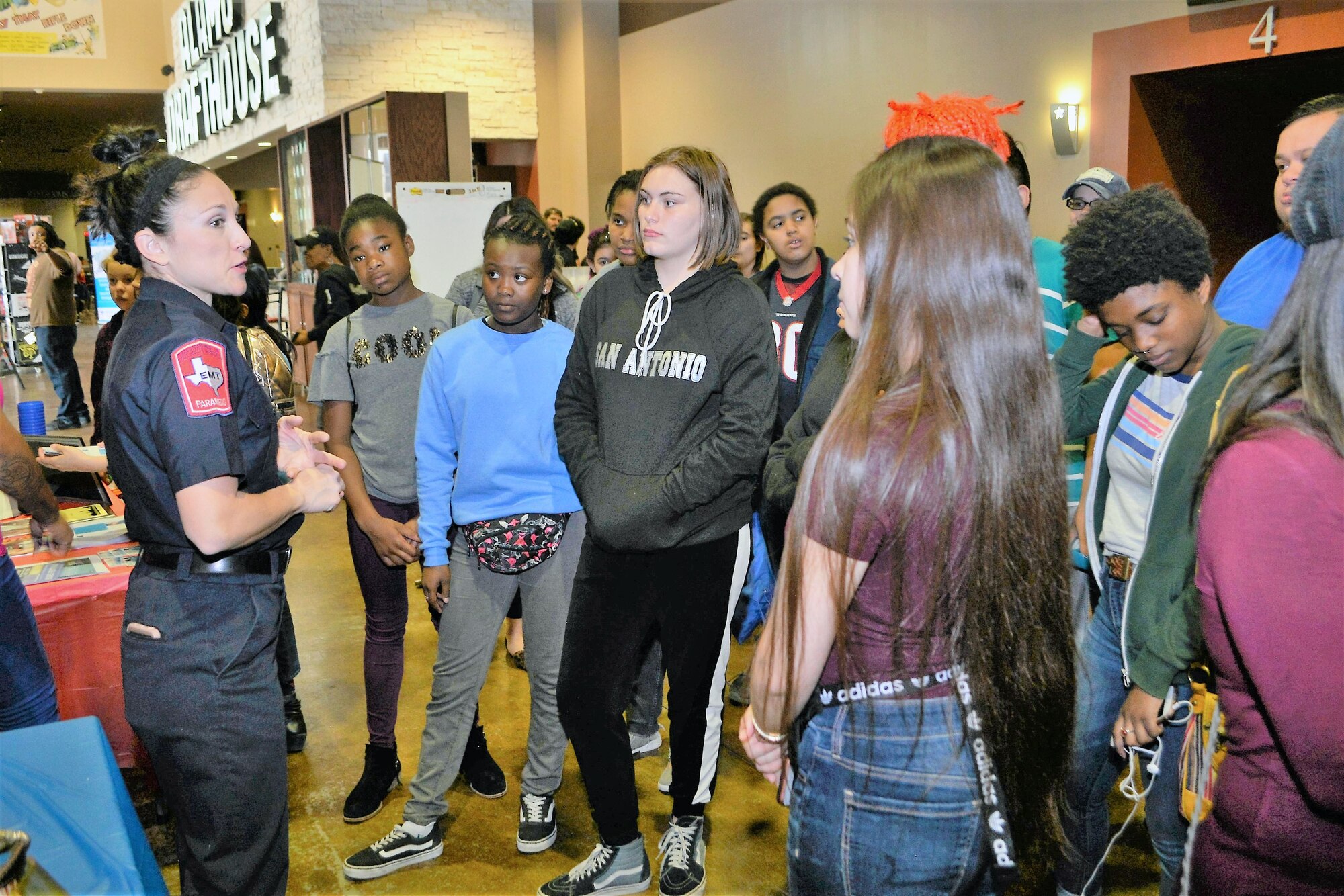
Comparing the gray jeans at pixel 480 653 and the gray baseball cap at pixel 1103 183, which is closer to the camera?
the gray jeans at pixel 480 653

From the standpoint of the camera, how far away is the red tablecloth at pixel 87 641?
2.62m

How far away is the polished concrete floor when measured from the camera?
2.48 meters

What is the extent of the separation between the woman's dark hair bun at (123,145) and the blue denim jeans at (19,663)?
38.3 inches

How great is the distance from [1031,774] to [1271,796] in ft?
0.92

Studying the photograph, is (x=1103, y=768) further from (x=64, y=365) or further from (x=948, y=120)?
(x=64, y=365)

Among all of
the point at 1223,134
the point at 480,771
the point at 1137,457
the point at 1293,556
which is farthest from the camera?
the point at 1223,134

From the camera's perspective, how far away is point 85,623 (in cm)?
266

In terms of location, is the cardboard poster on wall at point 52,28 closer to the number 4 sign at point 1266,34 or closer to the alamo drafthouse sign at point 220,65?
the alamo drafthouse sign at point 220,65

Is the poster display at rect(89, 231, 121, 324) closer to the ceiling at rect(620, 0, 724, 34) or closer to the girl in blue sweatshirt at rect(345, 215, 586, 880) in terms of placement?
the ceiling at rect(620, 0, 724, 34)

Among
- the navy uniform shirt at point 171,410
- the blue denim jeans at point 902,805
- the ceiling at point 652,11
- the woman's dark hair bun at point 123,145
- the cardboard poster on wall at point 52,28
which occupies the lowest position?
the blue denim jeans at point 902,805

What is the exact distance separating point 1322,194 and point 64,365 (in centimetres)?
1062

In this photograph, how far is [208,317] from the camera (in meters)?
1.71

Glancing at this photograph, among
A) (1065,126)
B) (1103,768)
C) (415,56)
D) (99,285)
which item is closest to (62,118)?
(99,285)

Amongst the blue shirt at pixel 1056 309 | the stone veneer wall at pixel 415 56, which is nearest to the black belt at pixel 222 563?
the blue shirt at pixel 1056 309
